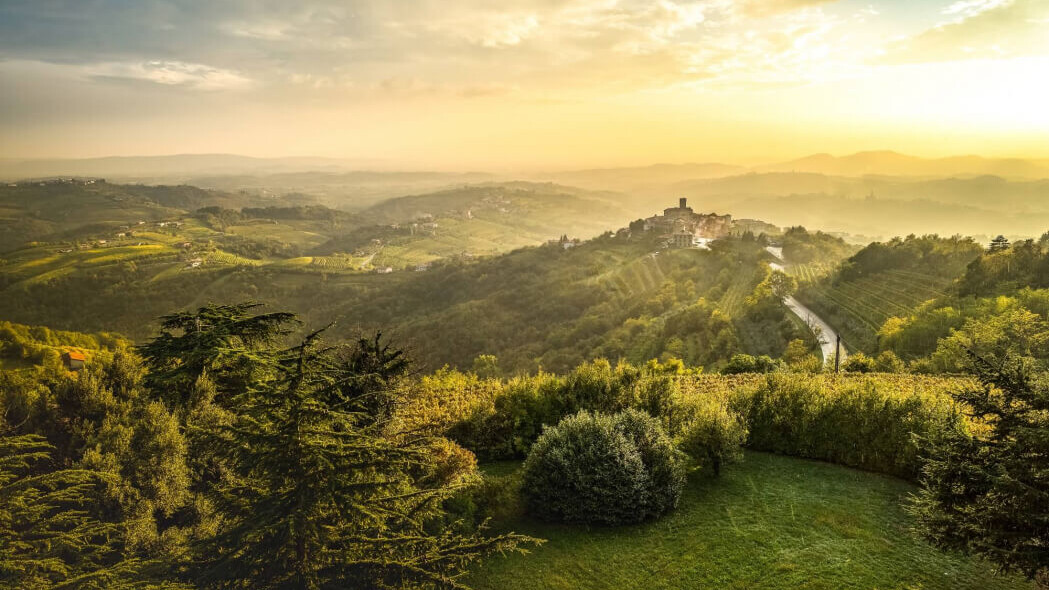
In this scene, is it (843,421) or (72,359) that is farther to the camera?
(72,359)

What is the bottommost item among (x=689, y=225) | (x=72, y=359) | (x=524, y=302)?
(x=524, y=302)

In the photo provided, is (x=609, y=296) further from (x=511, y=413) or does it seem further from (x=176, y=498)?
(x=176, y=498)

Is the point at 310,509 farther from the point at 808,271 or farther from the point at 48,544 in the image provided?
the point at 808,271

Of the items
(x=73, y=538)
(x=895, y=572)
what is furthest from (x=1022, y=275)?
(x=73, y=538)

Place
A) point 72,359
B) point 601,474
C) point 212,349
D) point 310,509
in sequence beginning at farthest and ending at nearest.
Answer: point 72,359, point 601,474, point 212,349, point 310,509

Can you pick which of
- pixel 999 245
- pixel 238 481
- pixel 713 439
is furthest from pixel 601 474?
pixel 999 245

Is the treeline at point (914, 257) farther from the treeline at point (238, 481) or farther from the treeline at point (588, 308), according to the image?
the treeline at point (238, 481)

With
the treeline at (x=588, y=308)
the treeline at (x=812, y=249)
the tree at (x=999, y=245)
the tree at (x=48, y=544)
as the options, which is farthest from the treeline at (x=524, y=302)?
the tree at (x=48, y=544)
